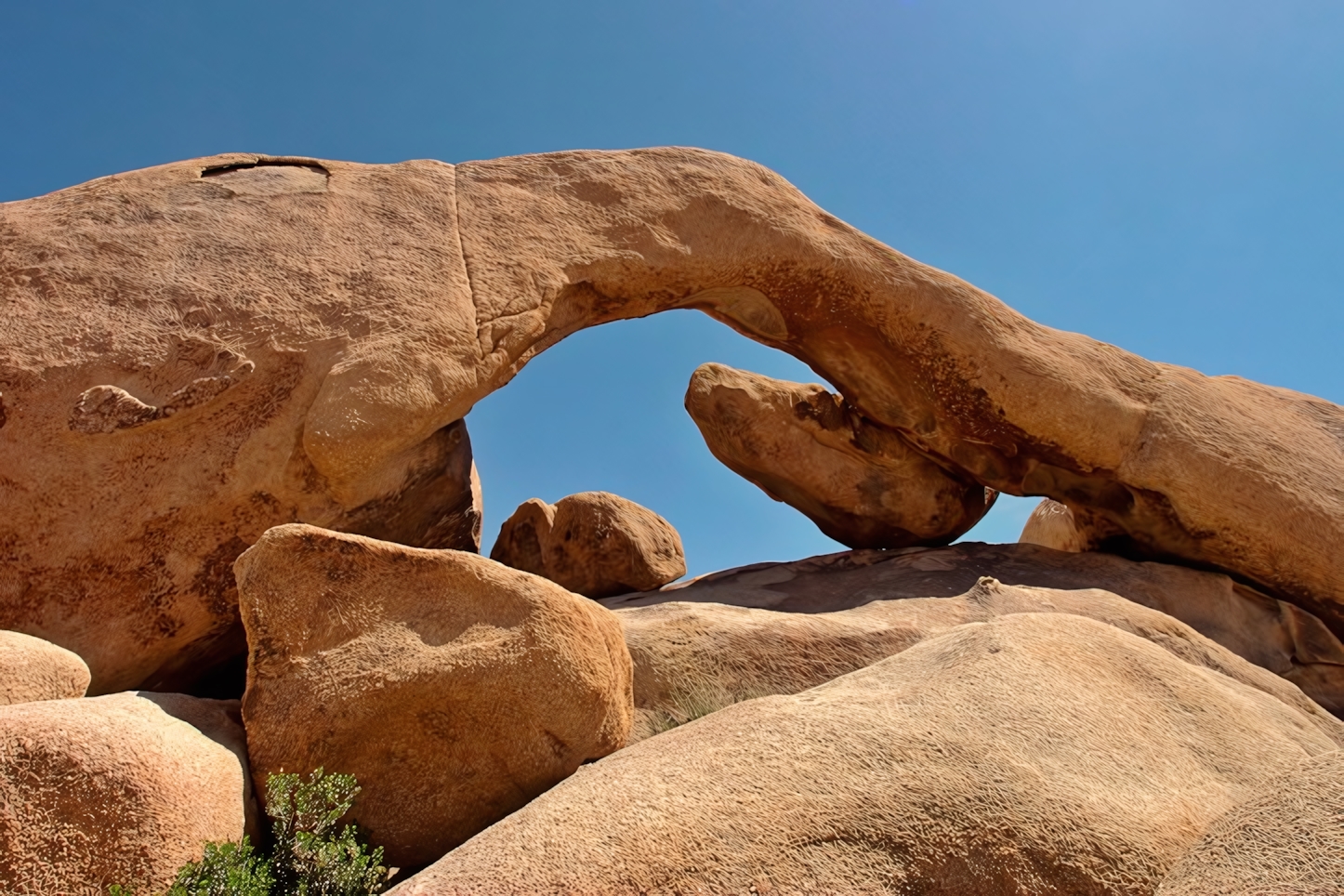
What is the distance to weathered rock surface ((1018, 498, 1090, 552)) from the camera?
7.10m

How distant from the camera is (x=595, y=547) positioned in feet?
19.8

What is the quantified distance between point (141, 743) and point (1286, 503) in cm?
600

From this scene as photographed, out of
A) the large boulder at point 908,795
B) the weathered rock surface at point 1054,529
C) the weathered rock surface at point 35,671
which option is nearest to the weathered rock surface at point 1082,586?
the weathered rock surface at point 1054,529

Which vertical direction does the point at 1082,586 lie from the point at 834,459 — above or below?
below

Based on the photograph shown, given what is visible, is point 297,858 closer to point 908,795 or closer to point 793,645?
point 908,795

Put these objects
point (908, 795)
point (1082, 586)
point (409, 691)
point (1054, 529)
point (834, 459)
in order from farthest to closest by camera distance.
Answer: point (1054, 529)
point (834, 459)
point (1082, 586)
point (409, 691)
point (908, 795)

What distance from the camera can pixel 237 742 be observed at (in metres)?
3.17

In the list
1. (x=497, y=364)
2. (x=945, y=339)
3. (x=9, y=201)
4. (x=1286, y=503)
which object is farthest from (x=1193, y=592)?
(x=9, y=201)

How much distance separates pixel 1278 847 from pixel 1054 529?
6.11 m

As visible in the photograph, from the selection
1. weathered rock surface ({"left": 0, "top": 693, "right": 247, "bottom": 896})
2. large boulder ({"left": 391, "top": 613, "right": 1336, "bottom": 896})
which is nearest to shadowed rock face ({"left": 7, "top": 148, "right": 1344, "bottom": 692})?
weathered rock surface ({"left": 0, "top": 693, "right": 247, "bottom": 896})

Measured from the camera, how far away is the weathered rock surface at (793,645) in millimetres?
4320

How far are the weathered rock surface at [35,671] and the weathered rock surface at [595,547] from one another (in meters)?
2.98

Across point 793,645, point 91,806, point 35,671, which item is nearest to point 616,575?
point 793,645

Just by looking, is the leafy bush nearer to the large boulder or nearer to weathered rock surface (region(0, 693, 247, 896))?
weathered rock surface (region(0, 693, 247, 896))
